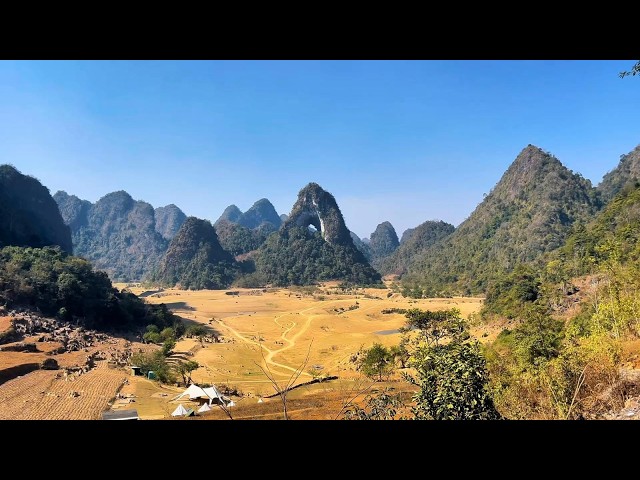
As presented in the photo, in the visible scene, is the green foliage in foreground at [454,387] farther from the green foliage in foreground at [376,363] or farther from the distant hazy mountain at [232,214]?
the distant hazy mountain at [232,214]

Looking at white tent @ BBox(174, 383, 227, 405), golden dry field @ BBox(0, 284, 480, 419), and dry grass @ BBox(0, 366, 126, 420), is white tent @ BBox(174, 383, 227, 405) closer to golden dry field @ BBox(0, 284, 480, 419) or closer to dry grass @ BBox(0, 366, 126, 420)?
golden dry field @ BBox(0, 284, 480, 419)

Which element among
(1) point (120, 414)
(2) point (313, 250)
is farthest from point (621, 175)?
(1) point (120, 414)

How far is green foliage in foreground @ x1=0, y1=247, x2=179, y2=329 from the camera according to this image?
26672mm

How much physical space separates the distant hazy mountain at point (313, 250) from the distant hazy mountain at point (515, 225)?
1348 centimetres

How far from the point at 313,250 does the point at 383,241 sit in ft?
181

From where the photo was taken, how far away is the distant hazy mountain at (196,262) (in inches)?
2835

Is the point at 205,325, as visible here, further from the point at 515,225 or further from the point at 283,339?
the point at 515,225

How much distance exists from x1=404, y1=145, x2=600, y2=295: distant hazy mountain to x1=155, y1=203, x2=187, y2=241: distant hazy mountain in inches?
4190

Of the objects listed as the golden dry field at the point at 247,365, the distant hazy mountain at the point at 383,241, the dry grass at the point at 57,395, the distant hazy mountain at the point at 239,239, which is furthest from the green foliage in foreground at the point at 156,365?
the distant hazy mountain at the point at 383,241

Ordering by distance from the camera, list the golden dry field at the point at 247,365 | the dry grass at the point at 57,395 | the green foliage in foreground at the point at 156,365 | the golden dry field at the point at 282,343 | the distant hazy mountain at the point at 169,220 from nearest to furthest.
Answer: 1. the dry grass at the point at 57,395
2. the golden dry field at the point at 247,365
3. the golden dry field at the point at 282,343
4. the green foliage in foreground at the point at 156,365
5. the distant hazy mountain at the point at 169,220
